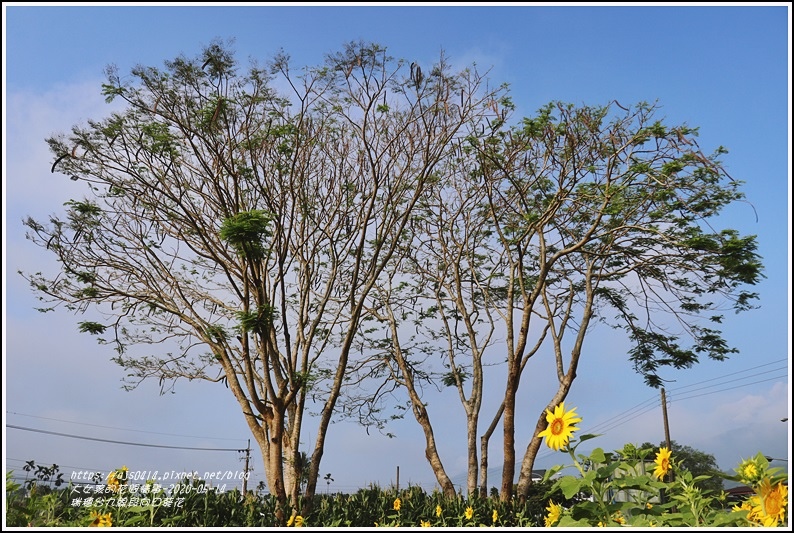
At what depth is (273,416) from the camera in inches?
306

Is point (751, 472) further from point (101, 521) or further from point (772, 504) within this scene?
point (101, 521)

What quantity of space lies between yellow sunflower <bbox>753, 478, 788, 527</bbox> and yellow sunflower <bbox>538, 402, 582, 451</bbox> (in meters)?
0.48

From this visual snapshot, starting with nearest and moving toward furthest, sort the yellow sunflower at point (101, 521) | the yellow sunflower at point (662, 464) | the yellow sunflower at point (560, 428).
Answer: the yellow sunflower at point (560, 428) → the yellow sunflower at point (662, 464) → the yellow sunflower at point (101, 521)

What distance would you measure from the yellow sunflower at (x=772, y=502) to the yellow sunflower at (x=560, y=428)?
Result: 0.48 m

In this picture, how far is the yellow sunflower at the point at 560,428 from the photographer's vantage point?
1873mm

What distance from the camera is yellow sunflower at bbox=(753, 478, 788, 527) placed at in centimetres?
166

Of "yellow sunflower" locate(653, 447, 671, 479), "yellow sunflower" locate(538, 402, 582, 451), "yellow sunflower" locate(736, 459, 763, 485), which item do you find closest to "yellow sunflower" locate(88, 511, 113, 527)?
"yellow sunflower" locate(538, 402, 582, 451)

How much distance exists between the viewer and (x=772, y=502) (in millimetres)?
1680

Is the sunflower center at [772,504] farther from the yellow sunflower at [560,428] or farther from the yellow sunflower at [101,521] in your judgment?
the yellow sunflower at [101,521]

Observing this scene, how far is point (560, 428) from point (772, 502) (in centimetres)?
55

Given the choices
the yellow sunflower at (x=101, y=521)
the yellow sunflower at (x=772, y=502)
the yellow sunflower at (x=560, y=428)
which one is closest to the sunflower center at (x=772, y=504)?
the yellow sunflower at (x=772, y=502)

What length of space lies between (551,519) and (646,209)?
759cm

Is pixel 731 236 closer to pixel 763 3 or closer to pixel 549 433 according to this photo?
pixel 763 3

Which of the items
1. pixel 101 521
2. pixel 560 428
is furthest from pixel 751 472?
pixel 101 521
